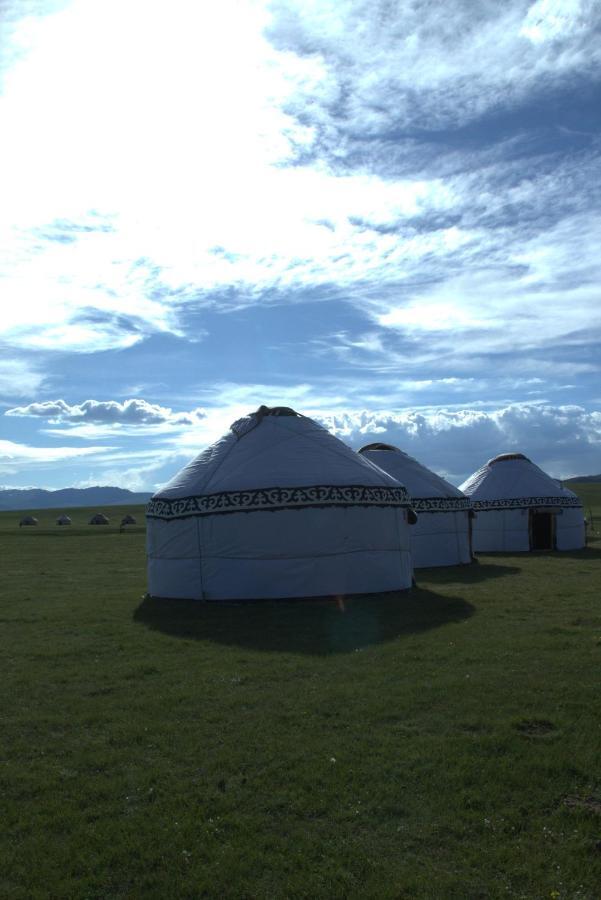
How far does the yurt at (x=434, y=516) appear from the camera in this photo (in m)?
23.7

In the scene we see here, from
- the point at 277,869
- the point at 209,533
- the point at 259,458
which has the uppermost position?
the point at 259,458

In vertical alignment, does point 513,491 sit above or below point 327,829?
above

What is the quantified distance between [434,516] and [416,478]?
150cm

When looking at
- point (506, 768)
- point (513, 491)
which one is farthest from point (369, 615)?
point (513, 491)

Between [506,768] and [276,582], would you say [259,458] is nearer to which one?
[276,582]

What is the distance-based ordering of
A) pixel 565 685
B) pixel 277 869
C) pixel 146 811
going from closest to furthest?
1. pixel 277 869
2. pixel 146 811
3. pixel 565 685

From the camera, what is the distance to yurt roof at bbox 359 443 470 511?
23688 mm

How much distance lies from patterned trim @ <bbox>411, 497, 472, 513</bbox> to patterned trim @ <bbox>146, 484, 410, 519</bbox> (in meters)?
7.21

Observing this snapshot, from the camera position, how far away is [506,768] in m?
6.11

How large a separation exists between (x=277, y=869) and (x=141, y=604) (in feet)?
39.9

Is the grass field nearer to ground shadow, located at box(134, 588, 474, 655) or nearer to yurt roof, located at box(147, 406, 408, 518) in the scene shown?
ground shadow, located at box(134, 588, 474, 655)

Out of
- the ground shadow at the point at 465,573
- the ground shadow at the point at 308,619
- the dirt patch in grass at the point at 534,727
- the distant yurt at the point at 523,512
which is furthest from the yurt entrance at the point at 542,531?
the dirt patch in grass at the point at 534,727

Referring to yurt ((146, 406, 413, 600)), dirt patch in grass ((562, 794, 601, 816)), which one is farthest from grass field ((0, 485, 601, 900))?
yurt ((146, 406, 413, 600))

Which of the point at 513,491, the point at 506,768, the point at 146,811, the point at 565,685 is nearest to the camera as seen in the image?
the point at 146,811
